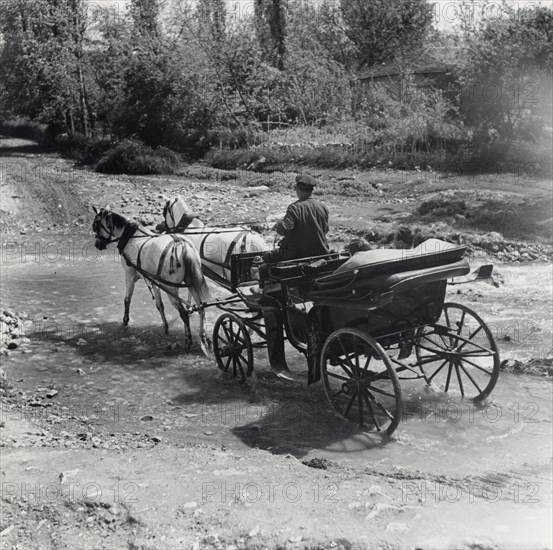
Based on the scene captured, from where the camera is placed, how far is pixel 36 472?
6.21 meters

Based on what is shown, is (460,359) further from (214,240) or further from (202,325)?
(214,240)

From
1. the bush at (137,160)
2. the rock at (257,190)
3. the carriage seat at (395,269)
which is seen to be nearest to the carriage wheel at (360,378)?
the carriage seat at (395,269)

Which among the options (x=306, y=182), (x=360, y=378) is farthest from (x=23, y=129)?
(x=360, y=378)

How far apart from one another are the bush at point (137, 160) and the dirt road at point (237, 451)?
54.7ft

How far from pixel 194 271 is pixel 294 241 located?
2.24 meters

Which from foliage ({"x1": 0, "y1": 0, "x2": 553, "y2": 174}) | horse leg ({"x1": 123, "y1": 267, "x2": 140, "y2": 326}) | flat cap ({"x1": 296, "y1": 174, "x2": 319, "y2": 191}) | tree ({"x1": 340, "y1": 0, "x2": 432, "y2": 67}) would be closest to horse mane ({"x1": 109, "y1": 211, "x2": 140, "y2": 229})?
horse leg ({"x1": 123, "y1": 267, "x2": 140, "y2": 326})

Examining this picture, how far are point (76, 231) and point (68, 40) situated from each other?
20137 millimetres

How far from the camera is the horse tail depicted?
32.9 feet

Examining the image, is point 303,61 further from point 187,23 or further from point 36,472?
point 36,472

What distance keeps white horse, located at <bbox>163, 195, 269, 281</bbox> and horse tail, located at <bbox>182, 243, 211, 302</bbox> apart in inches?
25.8

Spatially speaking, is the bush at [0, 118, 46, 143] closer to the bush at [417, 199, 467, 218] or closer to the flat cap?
the bush at [417, 199, 467, 218]

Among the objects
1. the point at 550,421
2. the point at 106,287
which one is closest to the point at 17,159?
the point at 106,287

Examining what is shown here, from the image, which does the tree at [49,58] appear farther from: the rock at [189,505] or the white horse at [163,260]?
the rock at [189,505]

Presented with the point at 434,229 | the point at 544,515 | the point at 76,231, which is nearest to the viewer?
the point at 544,515
